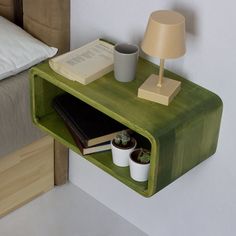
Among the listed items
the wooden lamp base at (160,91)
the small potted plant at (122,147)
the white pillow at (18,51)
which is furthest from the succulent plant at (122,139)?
the white pillow at (18,51)

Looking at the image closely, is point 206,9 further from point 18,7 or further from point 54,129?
point 18,7

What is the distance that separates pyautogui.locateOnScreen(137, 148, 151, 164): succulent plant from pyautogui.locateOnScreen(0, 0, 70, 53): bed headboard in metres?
0.55

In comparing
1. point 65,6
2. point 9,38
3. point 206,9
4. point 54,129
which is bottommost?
point 54,129

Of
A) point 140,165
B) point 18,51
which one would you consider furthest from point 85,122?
point 18,51

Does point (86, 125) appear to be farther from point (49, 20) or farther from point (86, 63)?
point (49, 20)

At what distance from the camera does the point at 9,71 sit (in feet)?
5.85

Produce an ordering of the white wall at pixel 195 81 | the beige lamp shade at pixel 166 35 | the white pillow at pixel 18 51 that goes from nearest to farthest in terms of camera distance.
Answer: the beige lamp shade at pixel 166 35, the white wall at pixel 195 81, the white pillow at pixel 18 51

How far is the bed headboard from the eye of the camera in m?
1.83

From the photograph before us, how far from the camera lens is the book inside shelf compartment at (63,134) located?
60.4 inches

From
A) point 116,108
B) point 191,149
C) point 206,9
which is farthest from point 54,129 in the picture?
point 206,9

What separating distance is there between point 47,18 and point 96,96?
0.47 metres

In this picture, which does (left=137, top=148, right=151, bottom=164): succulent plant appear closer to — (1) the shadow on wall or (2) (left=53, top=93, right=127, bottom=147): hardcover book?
(2) (left=53, top=93, right=127, bottom=147): hardcover book

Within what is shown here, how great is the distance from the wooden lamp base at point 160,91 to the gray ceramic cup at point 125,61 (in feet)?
0.18

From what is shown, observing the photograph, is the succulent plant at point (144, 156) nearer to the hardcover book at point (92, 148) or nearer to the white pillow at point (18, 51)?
the hardcover book at point (92, 148)
